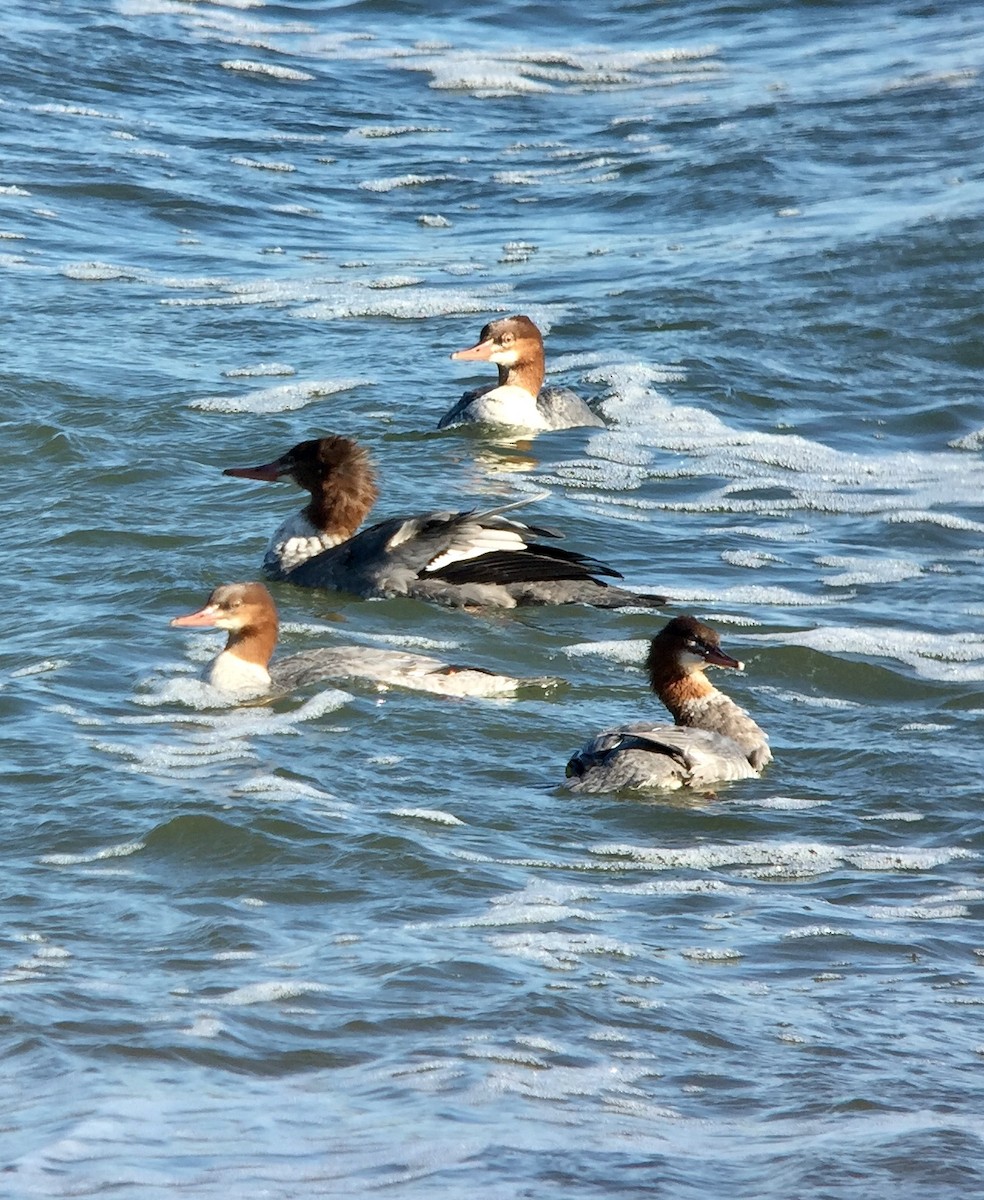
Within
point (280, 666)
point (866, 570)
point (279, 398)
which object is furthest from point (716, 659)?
point (279, 398)

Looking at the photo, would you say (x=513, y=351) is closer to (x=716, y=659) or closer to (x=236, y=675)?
(x=236, y=675)

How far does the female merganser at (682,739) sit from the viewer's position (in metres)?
7.37

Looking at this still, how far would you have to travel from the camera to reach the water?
490 centimetres

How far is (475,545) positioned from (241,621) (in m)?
1.79

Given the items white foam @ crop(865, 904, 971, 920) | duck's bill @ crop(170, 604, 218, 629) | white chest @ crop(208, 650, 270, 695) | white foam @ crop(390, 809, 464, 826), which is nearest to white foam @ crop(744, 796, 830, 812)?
white foam @ crop(865, 904, 971, 920)

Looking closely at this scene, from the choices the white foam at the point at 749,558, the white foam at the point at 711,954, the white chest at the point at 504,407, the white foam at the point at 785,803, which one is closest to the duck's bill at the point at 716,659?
the white foam at the point at 785,803

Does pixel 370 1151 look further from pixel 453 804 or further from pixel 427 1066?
pixel 453 804

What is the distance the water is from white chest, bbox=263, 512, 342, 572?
0.31 m

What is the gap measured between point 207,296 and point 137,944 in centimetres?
1059

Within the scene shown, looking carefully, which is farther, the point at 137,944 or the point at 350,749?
the point at 350,749

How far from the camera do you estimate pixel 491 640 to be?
9.62 meters

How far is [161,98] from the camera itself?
71.0ft

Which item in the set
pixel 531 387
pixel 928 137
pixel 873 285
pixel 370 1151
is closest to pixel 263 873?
pixel 370 1151

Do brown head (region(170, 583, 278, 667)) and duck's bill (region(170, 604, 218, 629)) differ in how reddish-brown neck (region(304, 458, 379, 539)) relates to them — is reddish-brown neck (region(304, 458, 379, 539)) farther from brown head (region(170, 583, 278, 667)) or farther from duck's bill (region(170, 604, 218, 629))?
duck's bill (region(170, 604, 218, 629))
